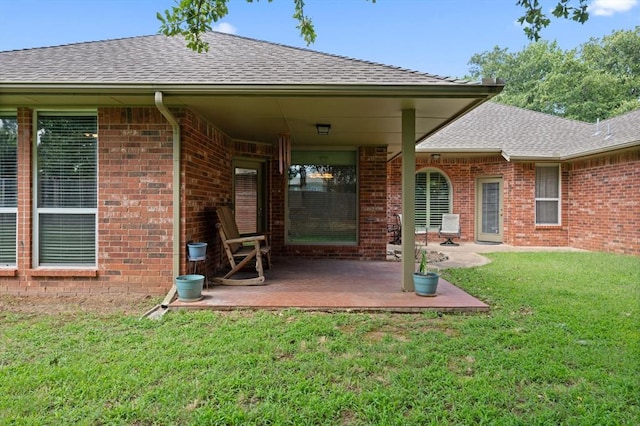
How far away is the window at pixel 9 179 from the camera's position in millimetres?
4805

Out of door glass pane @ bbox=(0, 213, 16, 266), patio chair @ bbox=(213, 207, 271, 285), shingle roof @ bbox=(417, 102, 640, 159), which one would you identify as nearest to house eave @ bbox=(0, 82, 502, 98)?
door glass pane @ bbox=(0, 213, 16, 266)

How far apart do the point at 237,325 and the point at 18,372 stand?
5.53 feet

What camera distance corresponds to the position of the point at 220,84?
A: 415 centimetres

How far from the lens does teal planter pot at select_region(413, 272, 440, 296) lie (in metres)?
4.61

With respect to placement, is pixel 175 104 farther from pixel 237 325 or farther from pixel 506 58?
pixel 506 58

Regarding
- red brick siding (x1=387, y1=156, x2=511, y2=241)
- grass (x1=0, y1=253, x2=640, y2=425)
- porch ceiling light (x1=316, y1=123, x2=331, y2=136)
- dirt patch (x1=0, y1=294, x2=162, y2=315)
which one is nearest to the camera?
grass (x1=0, y1=253, x2=640, y2=425)

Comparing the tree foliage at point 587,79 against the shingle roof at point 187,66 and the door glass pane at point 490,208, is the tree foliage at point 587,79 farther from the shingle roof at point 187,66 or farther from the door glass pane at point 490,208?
the shingle roof at point 187,66

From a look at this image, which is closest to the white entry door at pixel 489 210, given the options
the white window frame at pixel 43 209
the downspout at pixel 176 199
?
the downspout at pixel 176 199

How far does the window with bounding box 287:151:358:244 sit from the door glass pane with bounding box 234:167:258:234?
0.87 meters

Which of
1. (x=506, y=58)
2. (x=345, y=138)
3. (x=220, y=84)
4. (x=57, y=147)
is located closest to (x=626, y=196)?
(x=345, y=138)

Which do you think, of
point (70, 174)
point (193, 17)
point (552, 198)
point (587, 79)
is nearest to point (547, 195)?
point (552, 198)

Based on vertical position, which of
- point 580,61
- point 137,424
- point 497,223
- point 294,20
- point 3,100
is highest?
point 580,61

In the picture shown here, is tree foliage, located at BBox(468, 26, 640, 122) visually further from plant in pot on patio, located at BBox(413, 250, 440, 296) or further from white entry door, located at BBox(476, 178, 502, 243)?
plant in pot on patio, located at BBox(413, 250, 440, 296)

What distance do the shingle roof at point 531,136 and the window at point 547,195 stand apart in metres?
0.60
